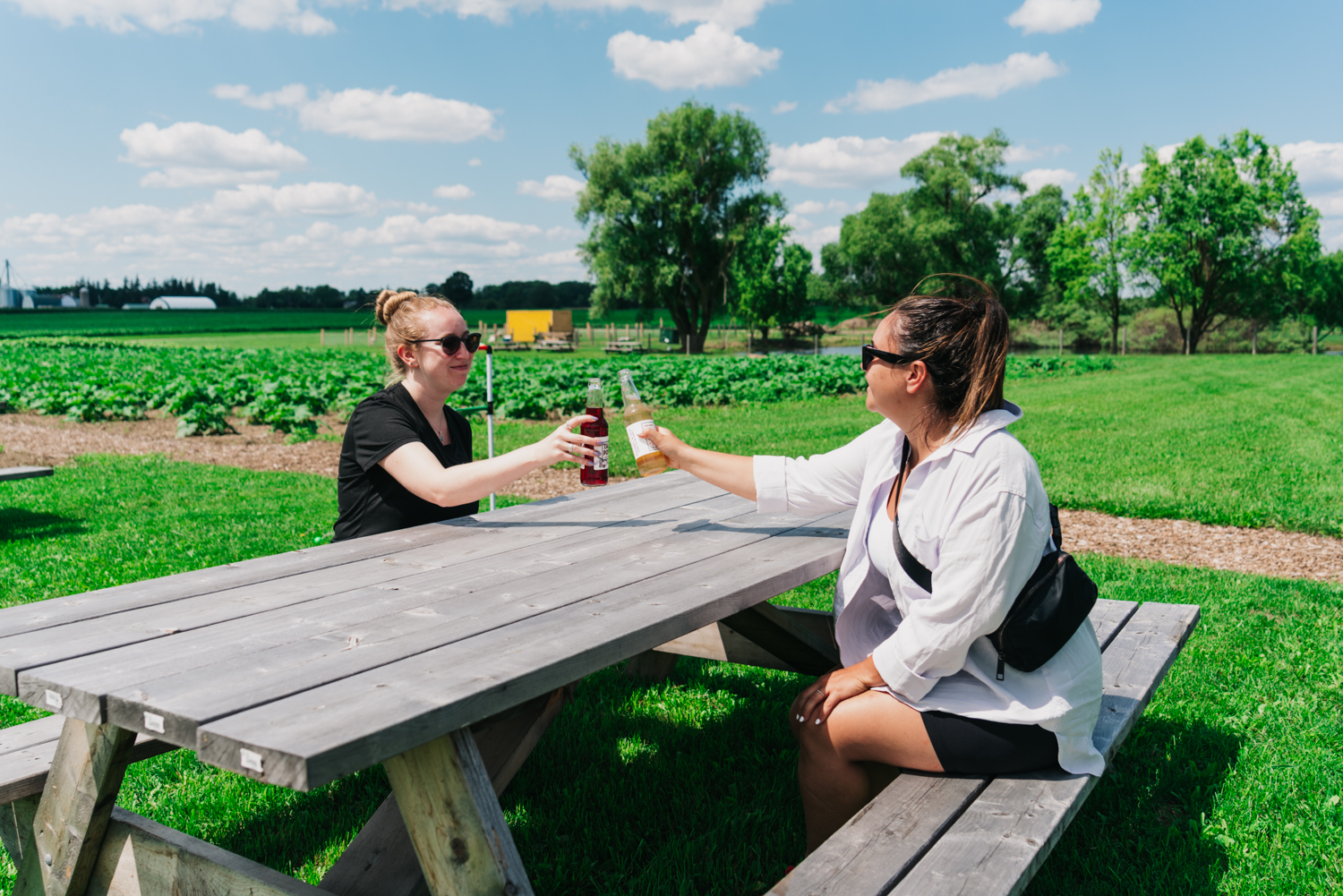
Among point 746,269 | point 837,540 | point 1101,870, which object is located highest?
point 746,269

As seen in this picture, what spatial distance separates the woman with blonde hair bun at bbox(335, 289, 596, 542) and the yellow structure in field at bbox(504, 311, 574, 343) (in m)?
47.9

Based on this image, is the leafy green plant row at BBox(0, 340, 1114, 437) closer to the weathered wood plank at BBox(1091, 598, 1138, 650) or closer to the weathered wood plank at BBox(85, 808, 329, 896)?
the weathered wood plank at BBox(85, 808, 329, 896)

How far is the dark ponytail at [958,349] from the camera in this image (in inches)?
88.0

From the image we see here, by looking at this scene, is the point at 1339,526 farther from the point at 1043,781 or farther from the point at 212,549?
the point at 212,549

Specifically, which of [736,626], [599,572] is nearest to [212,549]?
[736,626]

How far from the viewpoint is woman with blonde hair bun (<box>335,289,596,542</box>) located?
2936 mm

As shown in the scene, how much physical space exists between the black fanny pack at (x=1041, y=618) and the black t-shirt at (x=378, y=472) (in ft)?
6.28

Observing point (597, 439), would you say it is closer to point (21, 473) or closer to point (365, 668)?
point (365, 668)

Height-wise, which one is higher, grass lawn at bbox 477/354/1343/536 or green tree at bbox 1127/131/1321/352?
green tree at bbox 1127/131/1321/352

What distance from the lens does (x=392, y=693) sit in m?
1.56

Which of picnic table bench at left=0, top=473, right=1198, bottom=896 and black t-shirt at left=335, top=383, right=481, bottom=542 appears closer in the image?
picnic table bench at left=0, top=473, right=1198, bottom=896

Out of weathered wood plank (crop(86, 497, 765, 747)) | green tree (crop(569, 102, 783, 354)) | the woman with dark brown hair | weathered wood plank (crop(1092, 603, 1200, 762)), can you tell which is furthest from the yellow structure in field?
the woman with dark brown hair

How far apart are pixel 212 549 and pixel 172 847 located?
176 inches

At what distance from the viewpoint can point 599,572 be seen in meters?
2.43
